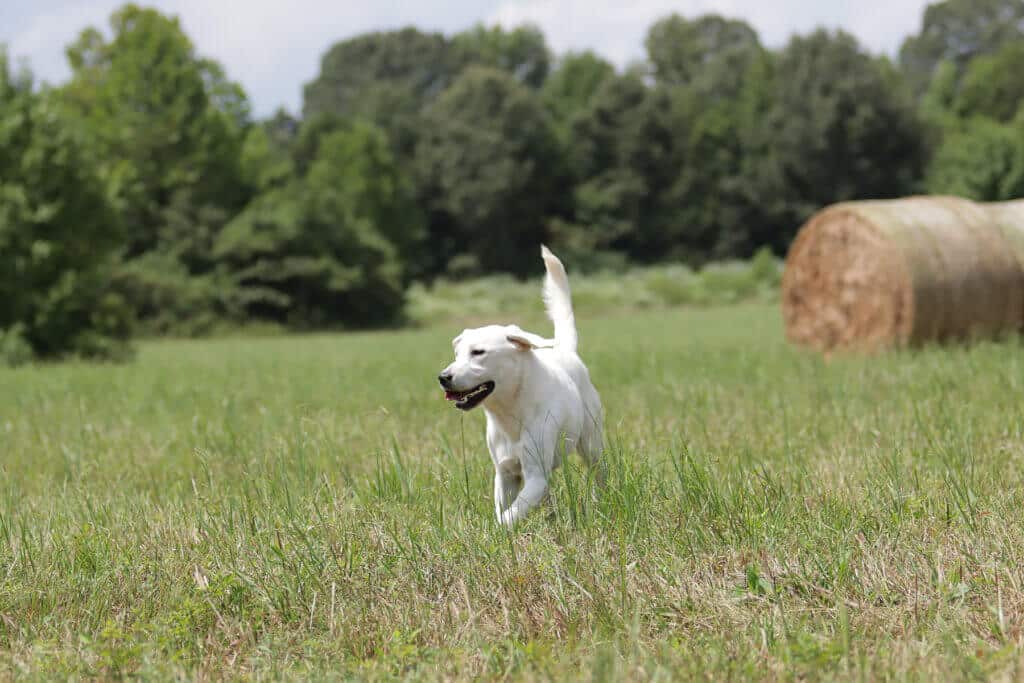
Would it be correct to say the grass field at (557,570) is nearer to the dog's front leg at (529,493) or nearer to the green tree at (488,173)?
the dog's front leg at (529,493)

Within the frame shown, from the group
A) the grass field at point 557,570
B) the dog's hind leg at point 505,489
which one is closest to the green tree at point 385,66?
the grass field at point 557,570

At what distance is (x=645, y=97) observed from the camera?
67.2m

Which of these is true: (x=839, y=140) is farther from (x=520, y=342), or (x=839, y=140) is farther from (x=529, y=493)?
(x=529, y=493)

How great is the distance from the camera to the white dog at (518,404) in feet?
14.8

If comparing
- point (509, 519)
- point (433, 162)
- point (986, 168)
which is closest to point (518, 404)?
point (509, 519)

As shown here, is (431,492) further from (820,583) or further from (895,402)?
(895,402)

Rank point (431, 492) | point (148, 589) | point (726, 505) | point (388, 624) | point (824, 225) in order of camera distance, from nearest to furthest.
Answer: point (388, 624), point (148, 589), point (726, 505), point (431, 492), point (824, 225)

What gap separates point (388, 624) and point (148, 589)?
1.07 meters

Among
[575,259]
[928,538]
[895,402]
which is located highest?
[928,538]

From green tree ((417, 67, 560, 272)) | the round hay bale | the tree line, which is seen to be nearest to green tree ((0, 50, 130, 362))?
the tree line

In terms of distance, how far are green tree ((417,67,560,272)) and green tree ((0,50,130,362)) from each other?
3947 cm

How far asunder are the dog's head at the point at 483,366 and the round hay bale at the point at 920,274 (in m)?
8.34

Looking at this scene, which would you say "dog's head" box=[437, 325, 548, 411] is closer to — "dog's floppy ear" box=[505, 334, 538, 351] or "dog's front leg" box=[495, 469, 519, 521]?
"dog's floppy ear" box=[505, 334, 538, 351]

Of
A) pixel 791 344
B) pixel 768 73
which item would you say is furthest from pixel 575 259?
pixel 791 344
